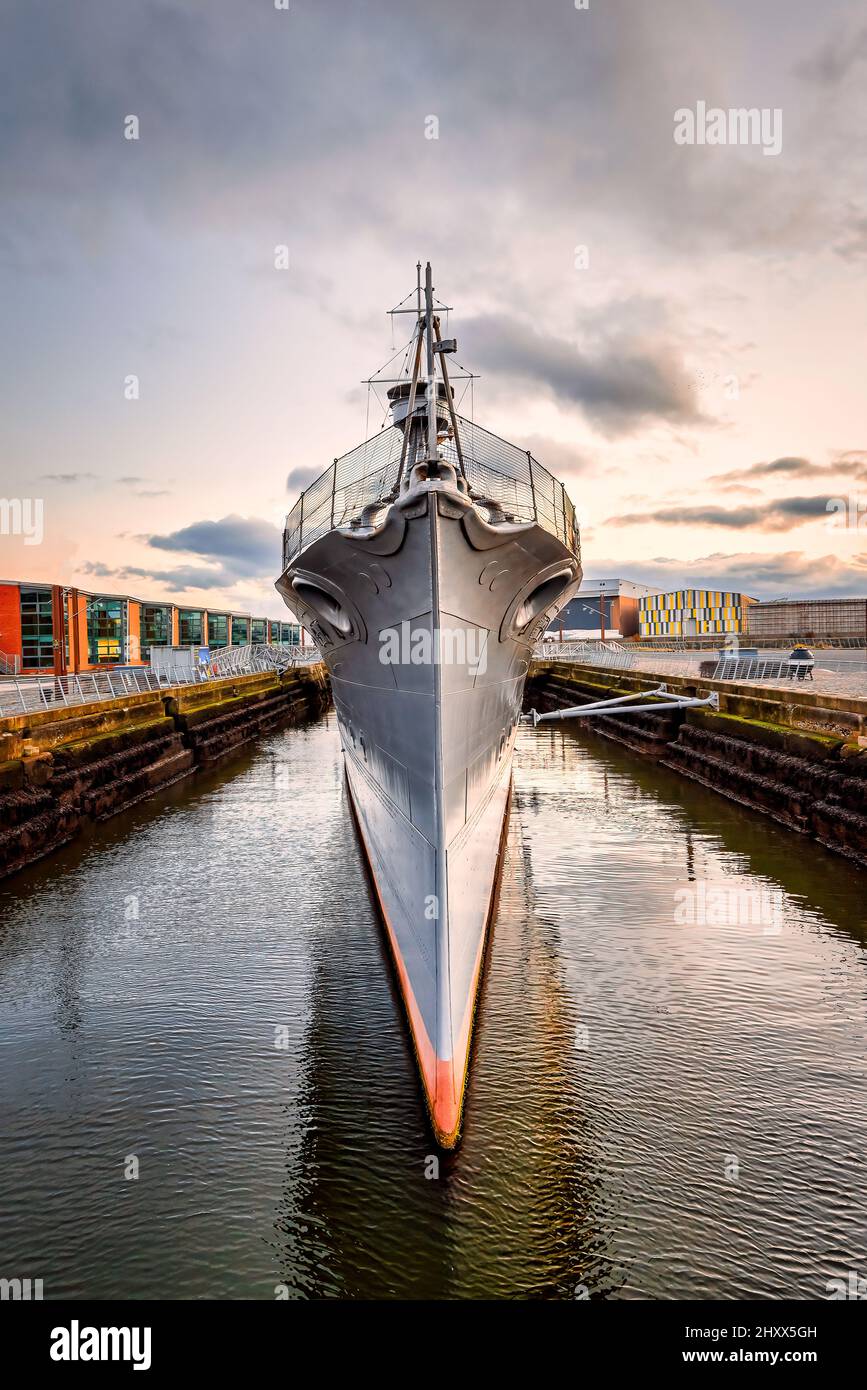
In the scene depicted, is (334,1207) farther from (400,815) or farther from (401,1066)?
(400,815)

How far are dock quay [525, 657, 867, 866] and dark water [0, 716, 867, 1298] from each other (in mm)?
1949

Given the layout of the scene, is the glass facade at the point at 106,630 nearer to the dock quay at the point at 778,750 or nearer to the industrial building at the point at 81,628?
the industrial building at the point at 81,628

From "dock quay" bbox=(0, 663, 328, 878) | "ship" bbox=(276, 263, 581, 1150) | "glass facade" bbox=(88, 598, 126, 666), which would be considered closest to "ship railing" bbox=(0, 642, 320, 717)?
"dock quay" bbox=(0, 663, 328, 878)

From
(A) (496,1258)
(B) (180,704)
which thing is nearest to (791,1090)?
(A) (496,1258)

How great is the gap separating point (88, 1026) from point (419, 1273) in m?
3.85

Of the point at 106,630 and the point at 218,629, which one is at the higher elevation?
the point at 218,629

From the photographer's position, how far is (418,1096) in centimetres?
529

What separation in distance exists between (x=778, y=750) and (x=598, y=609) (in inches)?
2766

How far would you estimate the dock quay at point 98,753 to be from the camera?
1178 cm

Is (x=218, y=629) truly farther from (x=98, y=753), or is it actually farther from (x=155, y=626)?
(x=98, y=753)

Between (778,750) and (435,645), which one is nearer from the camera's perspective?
(435,645)

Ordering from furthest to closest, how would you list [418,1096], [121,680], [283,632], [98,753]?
[283,632] → [121,680] → [98,753] → [418,1096]

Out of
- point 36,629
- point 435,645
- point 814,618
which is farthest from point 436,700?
point 814,618

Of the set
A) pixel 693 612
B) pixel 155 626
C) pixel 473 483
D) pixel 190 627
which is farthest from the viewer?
pixel 693 612
